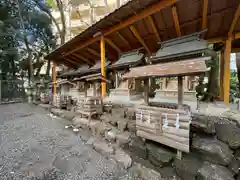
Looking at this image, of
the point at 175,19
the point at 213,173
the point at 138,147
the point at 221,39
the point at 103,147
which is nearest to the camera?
the point at 213,173

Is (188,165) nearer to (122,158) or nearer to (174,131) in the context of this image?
(174,131)

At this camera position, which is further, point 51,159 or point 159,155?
point 51,159

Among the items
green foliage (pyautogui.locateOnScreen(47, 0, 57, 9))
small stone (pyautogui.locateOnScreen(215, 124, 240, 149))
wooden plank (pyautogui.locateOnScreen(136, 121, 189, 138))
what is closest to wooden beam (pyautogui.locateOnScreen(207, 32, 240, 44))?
small stone (pyautogui.locateOnScreen(215, 124, 240, 149))

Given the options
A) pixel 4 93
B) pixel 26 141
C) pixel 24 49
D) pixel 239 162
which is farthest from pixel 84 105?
pixel 24 49

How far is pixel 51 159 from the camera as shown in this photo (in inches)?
109

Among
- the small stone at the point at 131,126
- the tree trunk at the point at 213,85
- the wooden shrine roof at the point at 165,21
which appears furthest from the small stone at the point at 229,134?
the tree trunk at the point at 213,85

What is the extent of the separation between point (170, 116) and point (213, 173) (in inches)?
40.6

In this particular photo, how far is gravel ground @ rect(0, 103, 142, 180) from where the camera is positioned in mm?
2338

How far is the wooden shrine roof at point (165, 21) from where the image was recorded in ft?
11.9

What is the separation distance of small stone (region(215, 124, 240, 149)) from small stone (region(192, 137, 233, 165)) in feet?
0.31

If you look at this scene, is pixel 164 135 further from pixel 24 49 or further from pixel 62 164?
pixel 24 49

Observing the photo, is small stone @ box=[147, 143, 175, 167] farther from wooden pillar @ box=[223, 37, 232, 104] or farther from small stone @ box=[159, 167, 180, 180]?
wooden pillar @ box=[223, 37, 232, 104]

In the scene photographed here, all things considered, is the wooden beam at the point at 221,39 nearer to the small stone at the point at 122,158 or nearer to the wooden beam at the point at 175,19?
the wooden beam at the point at 175,19

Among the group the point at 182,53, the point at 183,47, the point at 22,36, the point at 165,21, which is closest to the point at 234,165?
the point at 182,53
